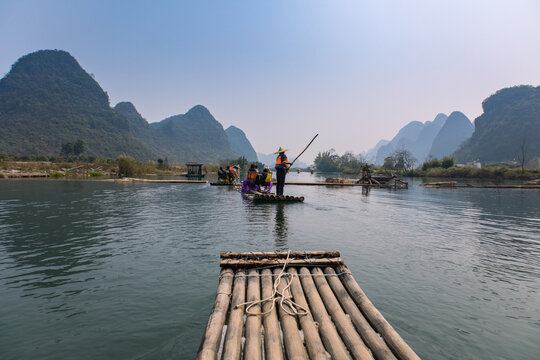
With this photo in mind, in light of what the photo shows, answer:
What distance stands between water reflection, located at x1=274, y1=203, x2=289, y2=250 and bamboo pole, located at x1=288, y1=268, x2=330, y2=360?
6.17m

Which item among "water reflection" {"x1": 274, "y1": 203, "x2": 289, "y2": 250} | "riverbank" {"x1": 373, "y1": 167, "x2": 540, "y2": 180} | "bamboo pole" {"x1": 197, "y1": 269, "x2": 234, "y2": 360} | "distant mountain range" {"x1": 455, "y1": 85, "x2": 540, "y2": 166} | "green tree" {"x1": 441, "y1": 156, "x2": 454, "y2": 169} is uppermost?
"distant mountain range" {"x1": 455, "y1": 85, "x2": 540, "y2": 166}

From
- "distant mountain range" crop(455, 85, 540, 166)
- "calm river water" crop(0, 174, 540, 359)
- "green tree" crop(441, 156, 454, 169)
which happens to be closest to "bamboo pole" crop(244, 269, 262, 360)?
"calm river water" crop(0, 174, 540, 359)

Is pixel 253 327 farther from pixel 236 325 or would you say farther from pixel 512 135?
pixel 512 135

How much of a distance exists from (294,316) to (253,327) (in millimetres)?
800

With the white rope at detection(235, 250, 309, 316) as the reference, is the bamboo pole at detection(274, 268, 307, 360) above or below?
below

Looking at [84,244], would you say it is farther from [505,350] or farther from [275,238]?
[505,350]

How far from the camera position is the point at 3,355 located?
4.77m

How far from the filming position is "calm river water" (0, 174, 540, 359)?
5383 mm

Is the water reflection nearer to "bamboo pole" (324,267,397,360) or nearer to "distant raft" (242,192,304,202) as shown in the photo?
"distant raft" (242,192,304,202)

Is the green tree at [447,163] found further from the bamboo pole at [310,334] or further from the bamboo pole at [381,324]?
the bamboo pole at [310,334]

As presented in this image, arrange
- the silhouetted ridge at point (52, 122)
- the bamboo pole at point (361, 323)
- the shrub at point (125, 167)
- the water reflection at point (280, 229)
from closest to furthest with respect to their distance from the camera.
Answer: the bamboo pole at point (361, 323) < the water reflection at point (280, 229) < the shrub at point (125, 167) < the silhouetted ridge at point (52, 122)

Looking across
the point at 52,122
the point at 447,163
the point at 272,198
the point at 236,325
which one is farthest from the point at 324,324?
the point at 52,122

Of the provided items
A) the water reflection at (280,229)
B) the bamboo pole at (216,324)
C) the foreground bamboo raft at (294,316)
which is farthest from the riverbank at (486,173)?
the bamboo pole at (216,324)

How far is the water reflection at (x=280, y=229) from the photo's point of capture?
1212 centimetres
